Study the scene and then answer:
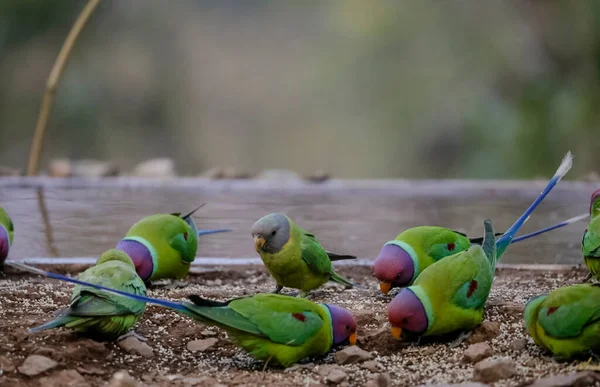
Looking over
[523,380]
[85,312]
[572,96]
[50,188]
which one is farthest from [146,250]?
[572,96]

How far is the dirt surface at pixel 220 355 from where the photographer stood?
250 cm

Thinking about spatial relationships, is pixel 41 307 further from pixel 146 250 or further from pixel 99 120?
pixel 99 120

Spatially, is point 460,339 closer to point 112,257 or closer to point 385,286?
point 385,286

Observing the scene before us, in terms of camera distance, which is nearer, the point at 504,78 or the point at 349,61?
the point at 504,78

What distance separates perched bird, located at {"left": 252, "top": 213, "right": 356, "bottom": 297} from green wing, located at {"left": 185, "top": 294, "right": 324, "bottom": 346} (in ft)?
2.01

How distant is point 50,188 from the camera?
589cm

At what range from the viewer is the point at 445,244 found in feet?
11.3

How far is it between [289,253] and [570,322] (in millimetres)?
1244

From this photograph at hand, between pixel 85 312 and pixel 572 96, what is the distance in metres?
7.59

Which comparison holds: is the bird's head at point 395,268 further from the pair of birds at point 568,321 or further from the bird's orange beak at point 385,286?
the pair of birds at point 568,321

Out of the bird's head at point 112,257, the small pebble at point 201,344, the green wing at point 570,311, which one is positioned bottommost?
the small pebble at point 201,344

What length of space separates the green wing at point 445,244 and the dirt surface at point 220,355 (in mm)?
256

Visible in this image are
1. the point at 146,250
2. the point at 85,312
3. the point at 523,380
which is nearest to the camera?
the point at 523,380

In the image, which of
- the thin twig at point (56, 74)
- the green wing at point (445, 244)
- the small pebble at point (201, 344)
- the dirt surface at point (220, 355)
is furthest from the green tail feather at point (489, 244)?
the thin twig at point (56, 74)
